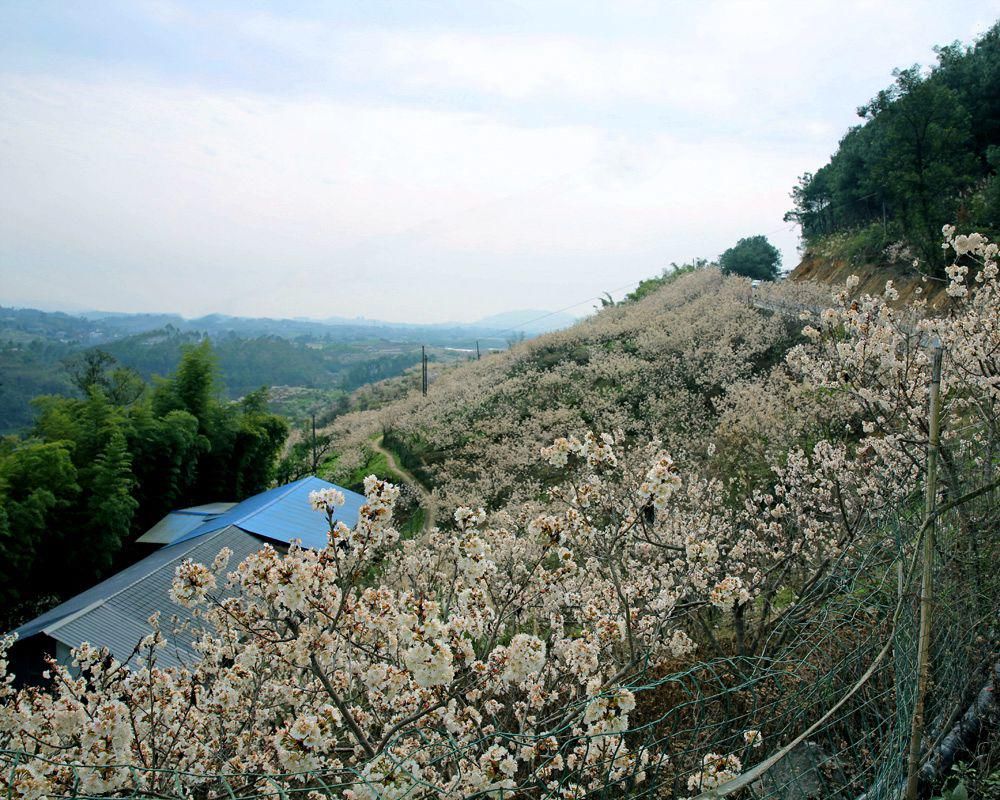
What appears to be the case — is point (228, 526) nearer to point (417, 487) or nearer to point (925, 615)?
point (417, 487)

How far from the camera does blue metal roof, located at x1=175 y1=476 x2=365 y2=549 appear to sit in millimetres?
13719

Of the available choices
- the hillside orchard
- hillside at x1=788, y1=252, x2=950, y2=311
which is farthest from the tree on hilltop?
the hillside orchard

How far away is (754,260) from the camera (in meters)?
33.4

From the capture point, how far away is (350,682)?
4625mm

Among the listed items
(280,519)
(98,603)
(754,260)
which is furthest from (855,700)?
(754,260)

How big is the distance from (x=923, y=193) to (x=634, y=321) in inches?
394

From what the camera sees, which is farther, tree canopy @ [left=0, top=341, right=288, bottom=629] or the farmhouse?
tree canopy @ [left=0, top=341, right=288, bottom=629]

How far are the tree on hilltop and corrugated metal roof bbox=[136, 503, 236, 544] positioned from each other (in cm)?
2710

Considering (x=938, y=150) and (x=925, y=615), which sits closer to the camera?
(x=925, y=615)

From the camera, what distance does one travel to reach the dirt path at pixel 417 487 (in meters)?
16.8

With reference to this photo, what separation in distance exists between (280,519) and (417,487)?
5.12 m

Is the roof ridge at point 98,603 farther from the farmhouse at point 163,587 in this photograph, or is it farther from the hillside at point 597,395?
the hillside at point 597,395

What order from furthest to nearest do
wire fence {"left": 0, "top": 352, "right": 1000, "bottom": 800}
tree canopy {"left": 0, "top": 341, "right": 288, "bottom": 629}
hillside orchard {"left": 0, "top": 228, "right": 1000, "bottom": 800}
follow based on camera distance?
tree canopy {"left": 0, "top": 341, "right": 288, "bottom": 629}, hillside orchard {"left": 0, "top": 228, "right": 1000, "bottom": 800}, wire fence {"left": 0, "top": 352, "right": 1000, "bottom": 800}

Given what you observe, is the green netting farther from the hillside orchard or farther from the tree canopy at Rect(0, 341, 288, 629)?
the tree canopy at Rect(0, 341, 288, 629)
